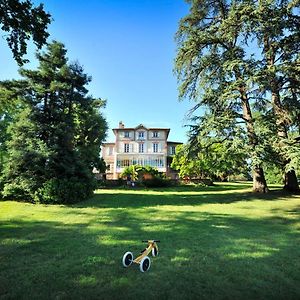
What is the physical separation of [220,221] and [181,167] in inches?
1209

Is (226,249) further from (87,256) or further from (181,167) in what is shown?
(181,167)

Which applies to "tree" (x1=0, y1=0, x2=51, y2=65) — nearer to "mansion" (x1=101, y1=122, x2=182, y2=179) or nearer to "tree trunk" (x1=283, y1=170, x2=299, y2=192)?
"tree trunk" (x1=283, y1=170, x2=299, y2=192)

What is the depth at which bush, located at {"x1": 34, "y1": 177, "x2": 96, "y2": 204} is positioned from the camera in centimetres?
1524

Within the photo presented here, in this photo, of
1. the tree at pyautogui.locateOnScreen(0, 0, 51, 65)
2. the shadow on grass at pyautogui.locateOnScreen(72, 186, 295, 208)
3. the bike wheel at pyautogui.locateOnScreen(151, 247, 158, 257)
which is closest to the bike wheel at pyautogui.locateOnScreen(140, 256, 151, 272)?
the bike wheel at pyautogui.locateOnScreen(151, 247, 158, 257)

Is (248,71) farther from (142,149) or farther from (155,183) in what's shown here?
(142,149)

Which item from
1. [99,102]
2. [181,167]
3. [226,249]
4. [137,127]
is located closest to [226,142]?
[226,249]

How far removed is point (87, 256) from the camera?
224 inches

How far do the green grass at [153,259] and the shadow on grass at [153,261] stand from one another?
0.05ft

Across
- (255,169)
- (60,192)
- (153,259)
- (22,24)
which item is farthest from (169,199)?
(22,24)

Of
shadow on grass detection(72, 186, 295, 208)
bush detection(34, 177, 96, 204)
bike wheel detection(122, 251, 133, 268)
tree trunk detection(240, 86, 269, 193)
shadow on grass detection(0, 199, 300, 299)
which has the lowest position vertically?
shadow on grass detection(0, 199, 300, 299)

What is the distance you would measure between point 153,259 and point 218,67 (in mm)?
17310

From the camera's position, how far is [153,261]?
5.46 meters

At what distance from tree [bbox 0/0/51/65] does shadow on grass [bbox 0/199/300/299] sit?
18.5 feet

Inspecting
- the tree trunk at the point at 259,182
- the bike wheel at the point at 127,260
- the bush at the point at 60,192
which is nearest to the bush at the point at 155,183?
the tree trunk at the point at 259,182
